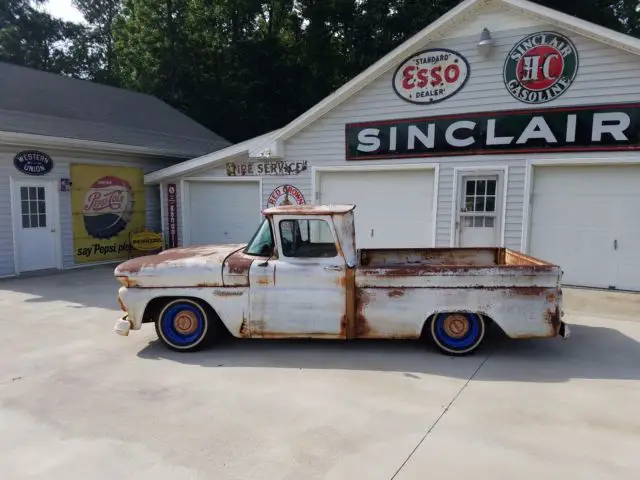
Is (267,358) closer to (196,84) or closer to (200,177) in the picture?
(200,177)

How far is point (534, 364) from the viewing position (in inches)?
199

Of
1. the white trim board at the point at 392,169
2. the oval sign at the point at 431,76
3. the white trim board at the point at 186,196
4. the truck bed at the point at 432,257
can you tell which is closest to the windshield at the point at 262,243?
the truck bed at the point at 432,257

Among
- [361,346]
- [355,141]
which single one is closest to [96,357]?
[361,346]

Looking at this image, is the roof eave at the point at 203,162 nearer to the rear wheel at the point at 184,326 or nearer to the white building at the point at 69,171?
the white building at the point at 69,171

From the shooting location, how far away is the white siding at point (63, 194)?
1026 cm

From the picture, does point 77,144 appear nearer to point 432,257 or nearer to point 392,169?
point 392,169

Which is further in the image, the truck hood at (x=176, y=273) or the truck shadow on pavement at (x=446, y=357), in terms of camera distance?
the truck hood at (x=176, y=273)

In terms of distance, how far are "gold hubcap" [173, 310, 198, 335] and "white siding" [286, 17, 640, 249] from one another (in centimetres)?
613

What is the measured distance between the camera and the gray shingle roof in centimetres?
1162

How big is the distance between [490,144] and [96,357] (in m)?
8.02

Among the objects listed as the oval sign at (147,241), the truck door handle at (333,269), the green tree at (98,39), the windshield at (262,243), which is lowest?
the oval sign at (147,241)

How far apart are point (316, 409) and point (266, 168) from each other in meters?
8.51

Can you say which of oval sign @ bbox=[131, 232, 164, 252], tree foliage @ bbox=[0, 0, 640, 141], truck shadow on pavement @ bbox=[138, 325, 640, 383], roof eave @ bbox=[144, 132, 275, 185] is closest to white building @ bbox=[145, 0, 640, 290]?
roof eave @ bbox=[144, 132, 275, 185]

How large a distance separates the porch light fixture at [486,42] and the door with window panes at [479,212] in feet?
8.29
